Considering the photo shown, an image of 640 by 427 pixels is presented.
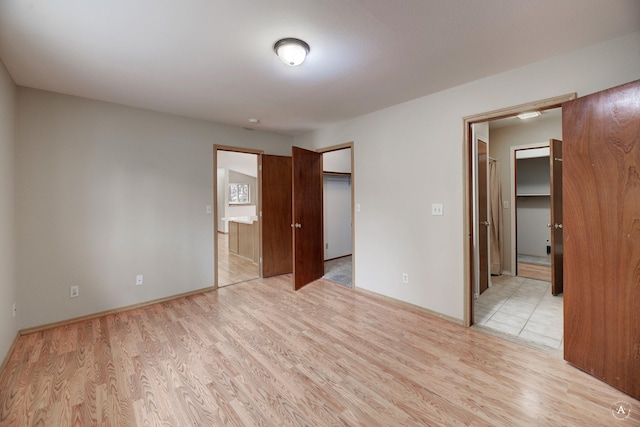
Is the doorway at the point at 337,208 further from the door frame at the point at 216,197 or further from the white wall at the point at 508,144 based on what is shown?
the white wall at the point at 508,144

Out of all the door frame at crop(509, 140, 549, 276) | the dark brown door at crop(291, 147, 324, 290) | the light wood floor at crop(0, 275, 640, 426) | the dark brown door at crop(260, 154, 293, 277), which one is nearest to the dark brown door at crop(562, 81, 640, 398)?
the light wood floor at crop(0, 275, 640, 426)

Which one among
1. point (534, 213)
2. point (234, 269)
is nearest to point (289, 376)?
point (234, 269)

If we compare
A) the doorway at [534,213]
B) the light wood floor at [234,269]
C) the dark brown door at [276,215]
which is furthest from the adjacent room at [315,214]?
the doorway at [534,213]

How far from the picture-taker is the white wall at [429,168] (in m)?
2.07

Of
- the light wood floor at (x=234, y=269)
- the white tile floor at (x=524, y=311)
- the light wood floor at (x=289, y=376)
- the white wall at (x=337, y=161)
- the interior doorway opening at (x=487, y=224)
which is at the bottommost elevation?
the light wood floor at (x=289, y=376)

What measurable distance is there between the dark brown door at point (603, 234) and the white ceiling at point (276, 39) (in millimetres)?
608

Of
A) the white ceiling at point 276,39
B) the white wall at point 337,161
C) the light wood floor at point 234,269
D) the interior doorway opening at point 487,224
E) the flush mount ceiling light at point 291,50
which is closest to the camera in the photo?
the white ceiling at point 276,39

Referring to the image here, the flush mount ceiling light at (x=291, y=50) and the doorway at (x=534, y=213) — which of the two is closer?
the flush mount ceiling light at (x=291, y=50)

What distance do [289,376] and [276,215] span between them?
116 inches

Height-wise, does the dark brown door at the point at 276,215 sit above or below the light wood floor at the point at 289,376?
above

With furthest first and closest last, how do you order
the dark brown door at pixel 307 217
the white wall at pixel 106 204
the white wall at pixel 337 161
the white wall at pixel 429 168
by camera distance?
the white wall at pixel 337 161 → the dark brown door at pixel 307 217 → the white wall at pixel 106 204 → the white wall at pixel 429 168

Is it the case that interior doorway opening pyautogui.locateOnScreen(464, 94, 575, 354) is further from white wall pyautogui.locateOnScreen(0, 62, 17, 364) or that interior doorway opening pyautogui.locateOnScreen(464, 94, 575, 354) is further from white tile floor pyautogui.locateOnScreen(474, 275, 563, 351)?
white wall pyautogui.locateOnScreen(0, 62, 17, 364)

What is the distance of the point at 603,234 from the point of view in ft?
6.03

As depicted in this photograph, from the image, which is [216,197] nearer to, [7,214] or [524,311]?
[7,214]
